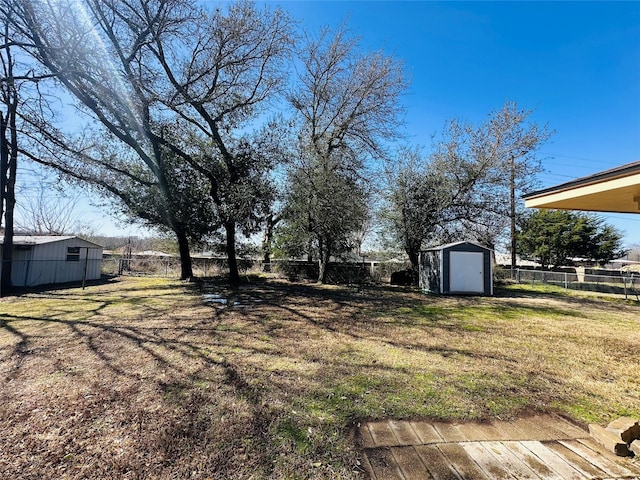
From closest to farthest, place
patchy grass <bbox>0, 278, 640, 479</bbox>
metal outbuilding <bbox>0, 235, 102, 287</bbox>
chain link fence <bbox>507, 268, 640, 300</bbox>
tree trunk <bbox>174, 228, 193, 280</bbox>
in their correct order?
1. patchy grass <bbox>0, 278, 640, 479</bbox>
2. metal outbuilding <bbox>0, 235, 102, 287</bbox>
3. chain link fence <bbox>507, 268, 640, 300</bbox>
4. tree trunk <bbox>174, 228, 193, 280</bbox>

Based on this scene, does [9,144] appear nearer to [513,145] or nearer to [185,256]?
[185,256]

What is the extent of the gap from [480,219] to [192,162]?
38.8ft

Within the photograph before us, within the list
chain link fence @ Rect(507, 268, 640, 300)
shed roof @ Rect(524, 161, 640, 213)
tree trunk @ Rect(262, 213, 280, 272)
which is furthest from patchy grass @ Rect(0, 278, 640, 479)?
tree trunk @ Rect(262, 213, 280, 272)

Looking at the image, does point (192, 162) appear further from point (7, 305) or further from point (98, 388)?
point (98, 388)

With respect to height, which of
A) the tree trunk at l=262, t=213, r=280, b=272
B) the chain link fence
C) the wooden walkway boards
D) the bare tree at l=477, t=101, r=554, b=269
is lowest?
the wooden walkway boards

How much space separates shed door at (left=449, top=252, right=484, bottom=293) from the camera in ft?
34.3

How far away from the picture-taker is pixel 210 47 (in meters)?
8.52

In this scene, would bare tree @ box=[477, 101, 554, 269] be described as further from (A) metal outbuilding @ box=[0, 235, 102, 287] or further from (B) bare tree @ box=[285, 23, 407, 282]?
(A) metal outbuilding @ box=[0, 235, 102, 287]

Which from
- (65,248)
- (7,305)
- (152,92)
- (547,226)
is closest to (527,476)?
(7,305)

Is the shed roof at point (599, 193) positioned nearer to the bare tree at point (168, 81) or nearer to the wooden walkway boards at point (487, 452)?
the wooden walkway boards at point (487, 452)

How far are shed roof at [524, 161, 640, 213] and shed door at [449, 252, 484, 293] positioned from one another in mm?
6150

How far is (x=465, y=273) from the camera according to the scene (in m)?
10.5

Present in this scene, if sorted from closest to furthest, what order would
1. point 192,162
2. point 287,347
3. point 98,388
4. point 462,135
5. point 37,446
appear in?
1. point 37,446
2. point 98,388
3. point 287,347
4. point 192,162
5. point 462,135

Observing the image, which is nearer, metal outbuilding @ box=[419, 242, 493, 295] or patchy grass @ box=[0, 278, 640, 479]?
patchy grass @ box=[0, 278, 640, 479]
